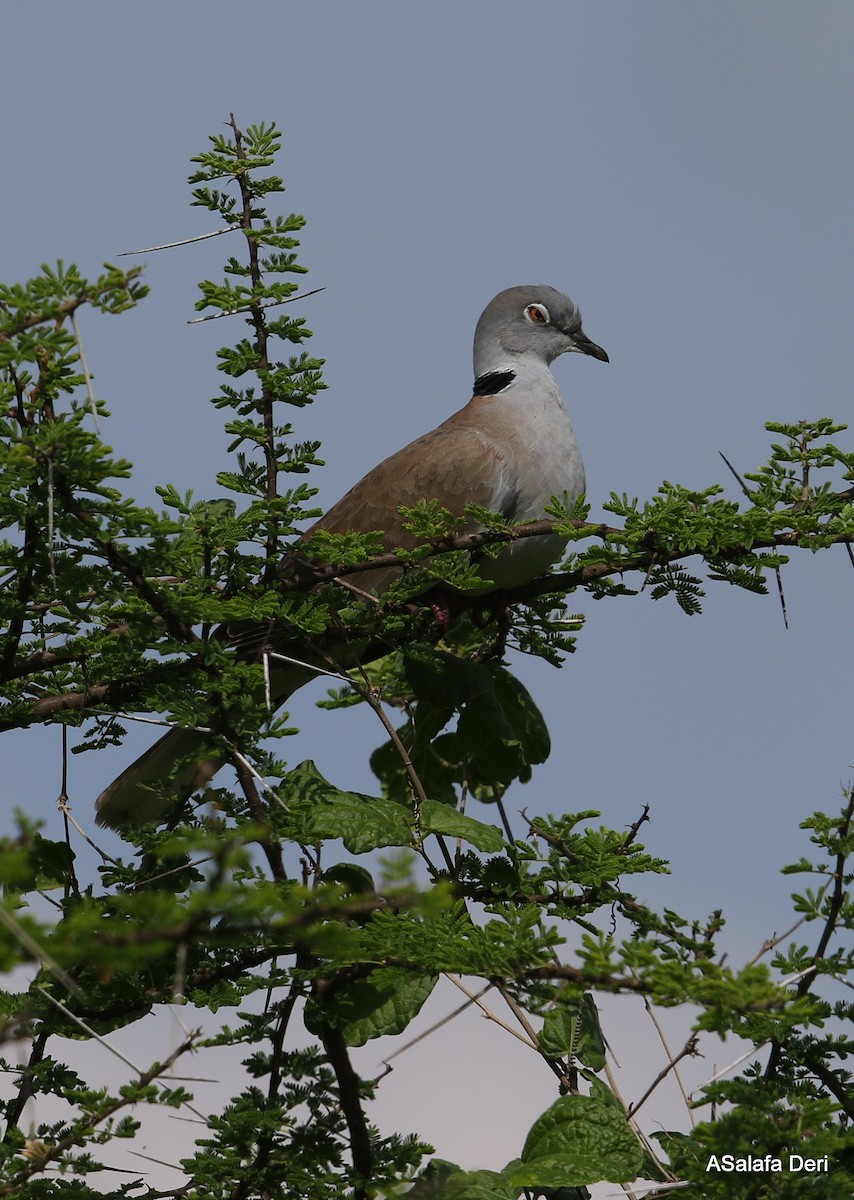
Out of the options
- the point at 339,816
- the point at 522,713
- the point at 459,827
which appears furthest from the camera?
the point at 522,713

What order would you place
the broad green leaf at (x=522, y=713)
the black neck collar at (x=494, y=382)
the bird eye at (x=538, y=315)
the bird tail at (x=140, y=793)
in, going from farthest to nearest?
the bird eye at (x=538, y=315), the black neck collar at (x=494, y=382), the broad green leaf at (x=522, y=713), the bird tail at (x=140, y=793)

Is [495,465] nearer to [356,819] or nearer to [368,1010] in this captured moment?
[356,819]

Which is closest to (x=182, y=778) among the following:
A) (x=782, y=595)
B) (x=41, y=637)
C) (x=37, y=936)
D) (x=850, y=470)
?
A: (x=41, y=637)

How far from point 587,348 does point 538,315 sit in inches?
11.8

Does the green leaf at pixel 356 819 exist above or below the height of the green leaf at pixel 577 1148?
above

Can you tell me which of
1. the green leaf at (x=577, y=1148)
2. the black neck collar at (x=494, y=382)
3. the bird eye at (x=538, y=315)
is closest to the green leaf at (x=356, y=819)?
the green leaf at (x=577, y=1148)

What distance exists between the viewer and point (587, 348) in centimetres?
664

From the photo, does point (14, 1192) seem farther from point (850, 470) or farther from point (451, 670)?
point (850, 470)

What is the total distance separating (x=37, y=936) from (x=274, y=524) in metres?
1.85

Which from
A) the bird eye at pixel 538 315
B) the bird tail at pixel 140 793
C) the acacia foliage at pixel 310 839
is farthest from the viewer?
the bird eye at pixel 538 315

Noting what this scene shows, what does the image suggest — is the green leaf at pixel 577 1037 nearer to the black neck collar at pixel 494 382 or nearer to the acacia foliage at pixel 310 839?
the acacia foliage at pixel 310 839

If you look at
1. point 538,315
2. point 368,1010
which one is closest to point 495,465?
point 538,315

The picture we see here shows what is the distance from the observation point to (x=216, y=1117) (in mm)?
3082

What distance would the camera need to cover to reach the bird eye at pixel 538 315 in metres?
6.57
